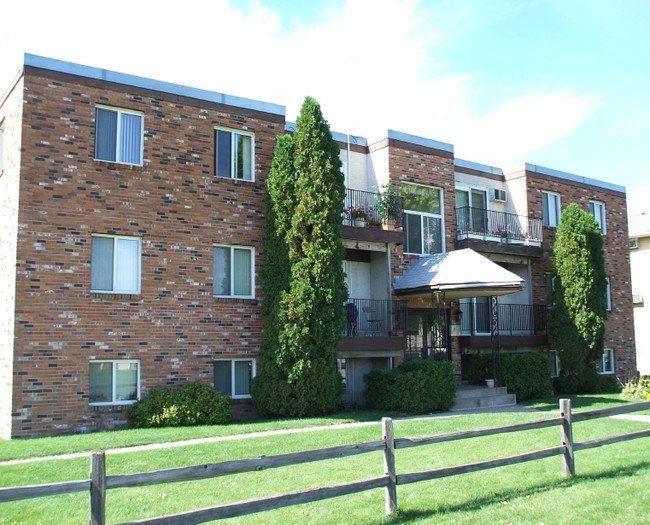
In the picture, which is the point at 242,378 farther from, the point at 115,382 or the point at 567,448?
the point at 567,448

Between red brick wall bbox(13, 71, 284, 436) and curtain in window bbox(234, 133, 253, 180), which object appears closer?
red brick wall bbox(13, 71, 284, 436)

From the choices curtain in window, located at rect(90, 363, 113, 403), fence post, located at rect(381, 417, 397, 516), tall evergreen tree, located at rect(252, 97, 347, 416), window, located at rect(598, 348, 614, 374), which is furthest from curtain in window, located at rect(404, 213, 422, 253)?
fence post, located at rect(381, 417, 397, 516)

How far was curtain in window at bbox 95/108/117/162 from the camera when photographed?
16234mm

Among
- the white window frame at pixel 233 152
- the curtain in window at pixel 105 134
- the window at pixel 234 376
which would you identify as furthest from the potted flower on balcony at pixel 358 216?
the curtain in window at pixel 105 134

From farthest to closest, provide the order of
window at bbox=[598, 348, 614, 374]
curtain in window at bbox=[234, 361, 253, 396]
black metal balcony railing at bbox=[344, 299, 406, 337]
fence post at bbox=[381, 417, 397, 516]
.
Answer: window at bbox=[598, 348, 614, 374] < black metal balcony railing at bbox=[344, 299, 406, 337] < curtain in window at bbox=[234, 361, 253, 396] < fence post at bbox=[381, 417, 397, 516]

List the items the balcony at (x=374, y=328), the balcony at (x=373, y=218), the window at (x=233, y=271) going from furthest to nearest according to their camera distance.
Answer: the balcony at (x=373, y=218) → the balcony at (x=374, y=328) → the window at (x=233, y=271)

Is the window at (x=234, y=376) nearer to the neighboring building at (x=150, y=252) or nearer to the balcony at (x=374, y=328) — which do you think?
the neighboring building at (x=150, y=252)

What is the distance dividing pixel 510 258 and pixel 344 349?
9.01 metres

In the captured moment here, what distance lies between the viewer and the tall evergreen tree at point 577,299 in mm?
23281

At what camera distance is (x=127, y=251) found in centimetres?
1628

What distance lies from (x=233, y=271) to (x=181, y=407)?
12.3 feet

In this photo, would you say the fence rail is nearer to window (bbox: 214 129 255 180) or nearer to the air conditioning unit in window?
window (bbox: 214 129 255 180)

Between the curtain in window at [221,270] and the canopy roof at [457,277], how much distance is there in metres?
5.14

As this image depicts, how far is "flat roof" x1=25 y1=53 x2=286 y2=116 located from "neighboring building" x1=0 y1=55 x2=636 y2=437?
36 mm
